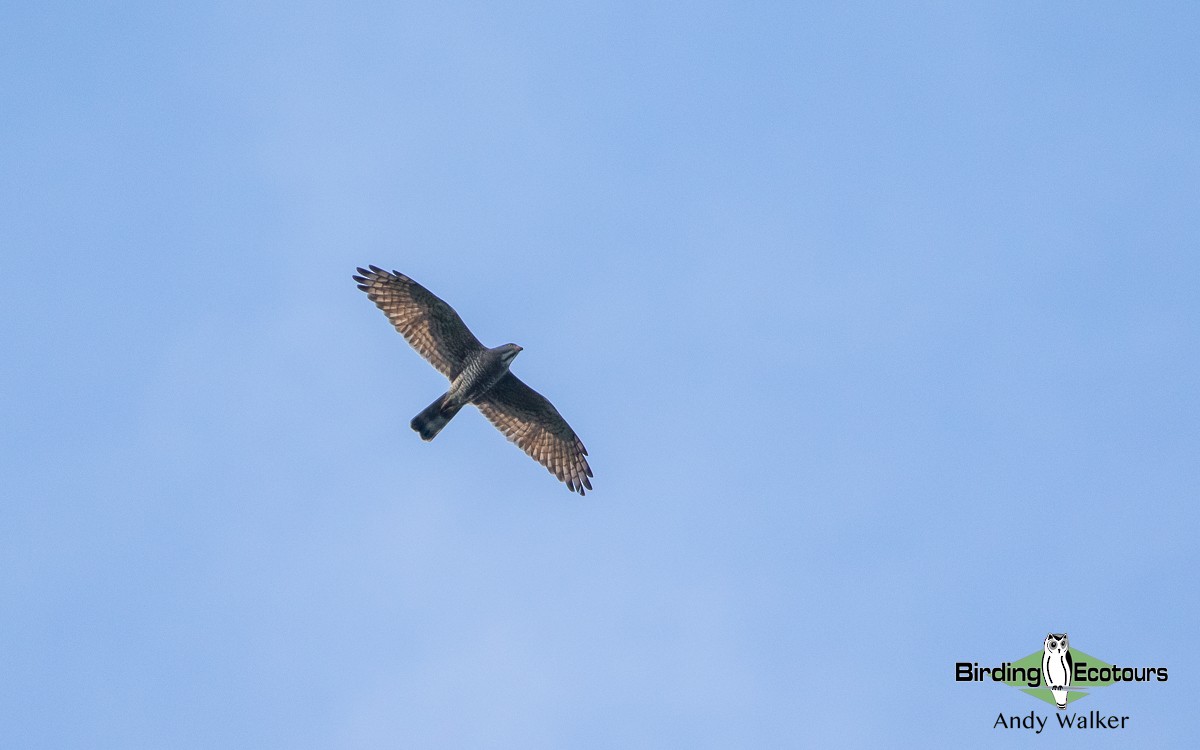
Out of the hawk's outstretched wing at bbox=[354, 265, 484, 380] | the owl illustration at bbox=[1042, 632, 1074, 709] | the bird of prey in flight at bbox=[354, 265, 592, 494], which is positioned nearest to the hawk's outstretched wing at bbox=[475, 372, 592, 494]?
the bird of prey in flight at bbox=[354, 265, 592, 494]

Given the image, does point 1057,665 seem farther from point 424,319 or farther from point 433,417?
point 424,319

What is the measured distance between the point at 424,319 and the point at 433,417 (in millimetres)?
1424

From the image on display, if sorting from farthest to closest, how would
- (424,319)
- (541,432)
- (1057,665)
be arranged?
(541,432), (424,319), (1057,665)

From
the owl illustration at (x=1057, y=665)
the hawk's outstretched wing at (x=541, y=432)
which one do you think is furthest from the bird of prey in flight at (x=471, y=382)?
the owl illustration at (x=1057, y=665)

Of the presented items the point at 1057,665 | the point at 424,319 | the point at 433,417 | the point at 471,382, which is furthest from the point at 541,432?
the point at 1057,665

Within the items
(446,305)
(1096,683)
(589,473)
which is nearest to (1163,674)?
(1096,683)

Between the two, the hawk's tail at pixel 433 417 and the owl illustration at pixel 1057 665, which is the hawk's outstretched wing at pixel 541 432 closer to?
the hawk's tail at pixel 433 417

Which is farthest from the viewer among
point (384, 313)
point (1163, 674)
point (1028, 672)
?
point (384, 313)

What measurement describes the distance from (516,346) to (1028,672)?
26.6ft

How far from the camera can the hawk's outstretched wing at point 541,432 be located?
53.7 ft

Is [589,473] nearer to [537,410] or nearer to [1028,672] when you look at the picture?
[537,410]

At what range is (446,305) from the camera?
50.8 feet

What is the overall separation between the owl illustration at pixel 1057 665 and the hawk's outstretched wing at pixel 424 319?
863 cm

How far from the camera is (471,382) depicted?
50.9 feet
